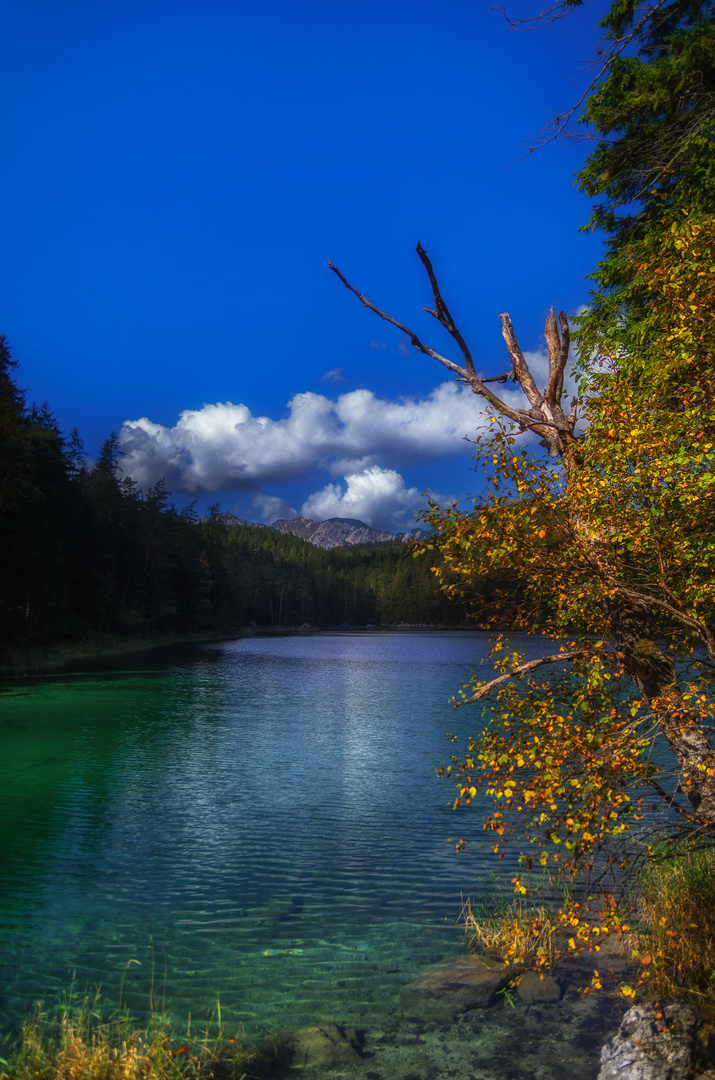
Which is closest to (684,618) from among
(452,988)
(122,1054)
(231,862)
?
(452,988)

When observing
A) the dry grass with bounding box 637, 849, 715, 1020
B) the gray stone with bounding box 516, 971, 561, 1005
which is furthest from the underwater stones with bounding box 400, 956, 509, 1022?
the dry grass with bounding box 637, 849, 715, 1020

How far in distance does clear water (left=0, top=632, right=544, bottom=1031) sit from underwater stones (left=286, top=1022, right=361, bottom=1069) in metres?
0.26

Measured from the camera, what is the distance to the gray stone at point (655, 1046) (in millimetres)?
5117

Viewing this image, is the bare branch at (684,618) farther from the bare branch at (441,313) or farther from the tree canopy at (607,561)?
the bare branch at (441,313)

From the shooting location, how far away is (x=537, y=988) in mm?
7332

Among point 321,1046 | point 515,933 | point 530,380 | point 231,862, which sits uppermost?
point 530,380

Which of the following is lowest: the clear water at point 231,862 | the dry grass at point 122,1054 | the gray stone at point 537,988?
the clear water at point 231,862

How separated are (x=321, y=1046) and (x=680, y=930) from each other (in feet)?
12.6

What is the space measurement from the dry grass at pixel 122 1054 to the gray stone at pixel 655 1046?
10.2 feet

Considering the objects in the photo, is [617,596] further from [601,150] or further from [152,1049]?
[601,150]

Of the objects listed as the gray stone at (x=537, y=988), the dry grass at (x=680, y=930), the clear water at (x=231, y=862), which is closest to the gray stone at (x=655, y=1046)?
the dry grass at (x=680, y=930)

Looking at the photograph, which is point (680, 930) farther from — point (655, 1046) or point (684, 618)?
point (684, 618)

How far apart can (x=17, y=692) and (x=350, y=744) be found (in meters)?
20.2

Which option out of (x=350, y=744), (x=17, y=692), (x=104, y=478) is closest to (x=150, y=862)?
(x=350, y=744)
